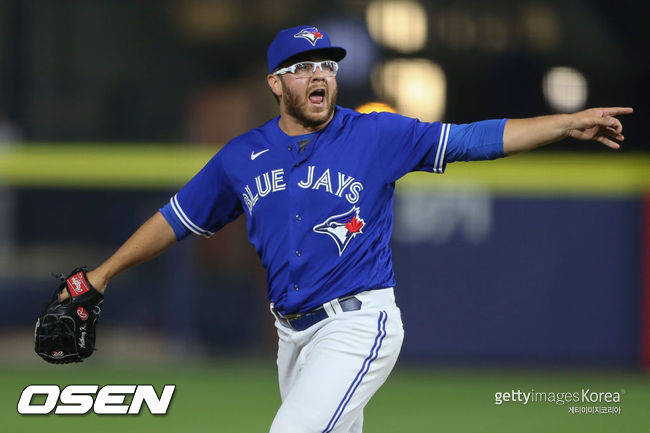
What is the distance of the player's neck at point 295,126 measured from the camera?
4.62m

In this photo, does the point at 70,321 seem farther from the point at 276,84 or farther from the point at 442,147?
the point at 442,147

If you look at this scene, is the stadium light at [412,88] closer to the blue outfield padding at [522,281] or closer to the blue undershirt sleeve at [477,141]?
the blue outfield padding at [522,281]

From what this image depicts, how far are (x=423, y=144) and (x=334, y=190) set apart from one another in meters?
0.40

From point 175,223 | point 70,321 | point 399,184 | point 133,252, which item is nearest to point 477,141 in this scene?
point 175,223

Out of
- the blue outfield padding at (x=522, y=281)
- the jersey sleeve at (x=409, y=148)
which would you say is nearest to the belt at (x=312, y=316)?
the jersey sleeve at (x=409, y=148)

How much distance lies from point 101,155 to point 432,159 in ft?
18.0

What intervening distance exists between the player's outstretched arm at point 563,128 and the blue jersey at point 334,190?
59mm

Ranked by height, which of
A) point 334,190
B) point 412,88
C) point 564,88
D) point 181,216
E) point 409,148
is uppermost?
point 409,148

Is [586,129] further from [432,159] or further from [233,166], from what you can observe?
[233,166]

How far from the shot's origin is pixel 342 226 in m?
4.41

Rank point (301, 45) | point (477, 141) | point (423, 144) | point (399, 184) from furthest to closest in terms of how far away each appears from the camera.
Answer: point (399, 184)
point (301, 45)
point (423, 144)
point (477, 141)

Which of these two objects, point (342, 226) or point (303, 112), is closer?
Answer: point (342, 226)

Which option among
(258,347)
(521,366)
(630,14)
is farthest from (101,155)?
(630,14)

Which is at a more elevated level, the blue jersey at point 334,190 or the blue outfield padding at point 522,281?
the blue jersey at point 334,190
